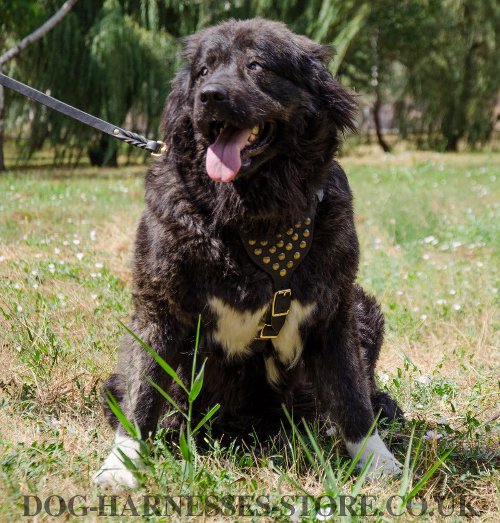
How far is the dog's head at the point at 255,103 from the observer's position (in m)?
2.15

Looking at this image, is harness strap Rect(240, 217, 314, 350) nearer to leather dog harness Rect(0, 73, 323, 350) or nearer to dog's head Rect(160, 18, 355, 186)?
leather dog harness Rect(0, 73, 323, 350)

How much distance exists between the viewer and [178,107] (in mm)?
2365

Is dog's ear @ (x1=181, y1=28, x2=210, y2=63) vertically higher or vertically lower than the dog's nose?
higher

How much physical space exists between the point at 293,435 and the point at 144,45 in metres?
11.0

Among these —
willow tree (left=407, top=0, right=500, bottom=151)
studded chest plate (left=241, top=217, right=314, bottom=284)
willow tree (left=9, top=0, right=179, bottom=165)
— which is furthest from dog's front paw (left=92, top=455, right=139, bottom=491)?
willow tree (left=407, top=0, right=500, bottom=151)

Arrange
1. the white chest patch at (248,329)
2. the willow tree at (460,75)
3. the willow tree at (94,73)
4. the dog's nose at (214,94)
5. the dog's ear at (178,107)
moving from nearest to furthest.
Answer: the dog's nose at (214,94), the white chest patch at (248,329), the dog's ear at (178,107), the willow tree at (94,73), the willow tree at (460,75)

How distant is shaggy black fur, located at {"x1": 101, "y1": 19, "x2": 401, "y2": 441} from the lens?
2.18 m

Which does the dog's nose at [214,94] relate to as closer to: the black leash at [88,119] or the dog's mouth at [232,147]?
the dog's mouth at [232,147]

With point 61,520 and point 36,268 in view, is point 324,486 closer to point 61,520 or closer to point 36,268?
point 61,520

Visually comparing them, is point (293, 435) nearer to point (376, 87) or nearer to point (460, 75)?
point (460, 75)

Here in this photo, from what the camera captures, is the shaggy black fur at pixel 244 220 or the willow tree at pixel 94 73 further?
the willow tree at pixel 94 73

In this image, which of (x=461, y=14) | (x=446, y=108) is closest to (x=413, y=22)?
(x=461, y=14)

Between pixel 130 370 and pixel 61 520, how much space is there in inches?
26.8

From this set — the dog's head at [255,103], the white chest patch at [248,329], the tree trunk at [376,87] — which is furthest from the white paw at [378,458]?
the tree trunk at [376,87]
